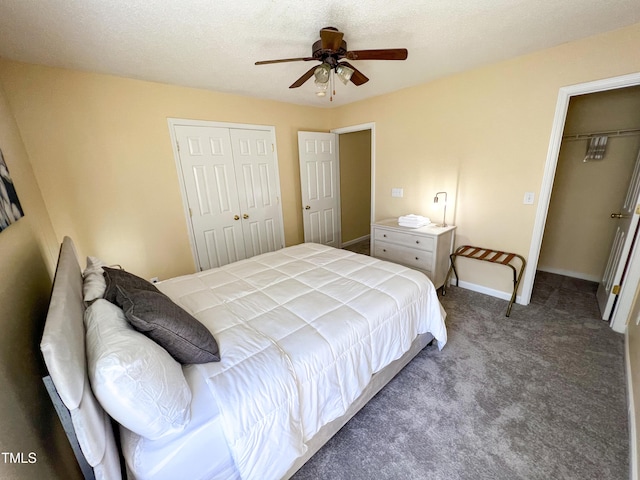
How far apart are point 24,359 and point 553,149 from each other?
12.3ft

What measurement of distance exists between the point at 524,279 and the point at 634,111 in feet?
6.61

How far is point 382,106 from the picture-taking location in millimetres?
3441

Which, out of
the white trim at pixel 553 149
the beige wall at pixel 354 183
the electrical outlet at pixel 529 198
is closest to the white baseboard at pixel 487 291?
the white trim at pixel 553 149

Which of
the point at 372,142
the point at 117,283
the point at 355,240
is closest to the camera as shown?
the point at 117,283

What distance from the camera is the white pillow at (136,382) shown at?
81 centimetres

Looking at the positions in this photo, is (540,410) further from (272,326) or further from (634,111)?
(634,111)

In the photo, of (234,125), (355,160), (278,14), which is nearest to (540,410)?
(278,14)

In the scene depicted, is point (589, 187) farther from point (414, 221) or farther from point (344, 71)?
point (344, 71)

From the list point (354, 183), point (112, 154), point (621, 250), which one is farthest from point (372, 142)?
point (112, 154)

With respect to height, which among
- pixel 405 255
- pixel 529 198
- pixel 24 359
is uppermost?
pixel 529 198

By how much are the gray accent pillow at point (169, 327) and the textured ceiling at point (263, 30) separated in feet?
5.39

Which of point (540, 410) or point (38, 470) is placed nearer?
point (38, 470)

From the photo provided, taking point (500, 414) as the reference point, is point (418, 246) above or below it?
above

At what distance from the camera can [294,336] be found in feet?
4.39
